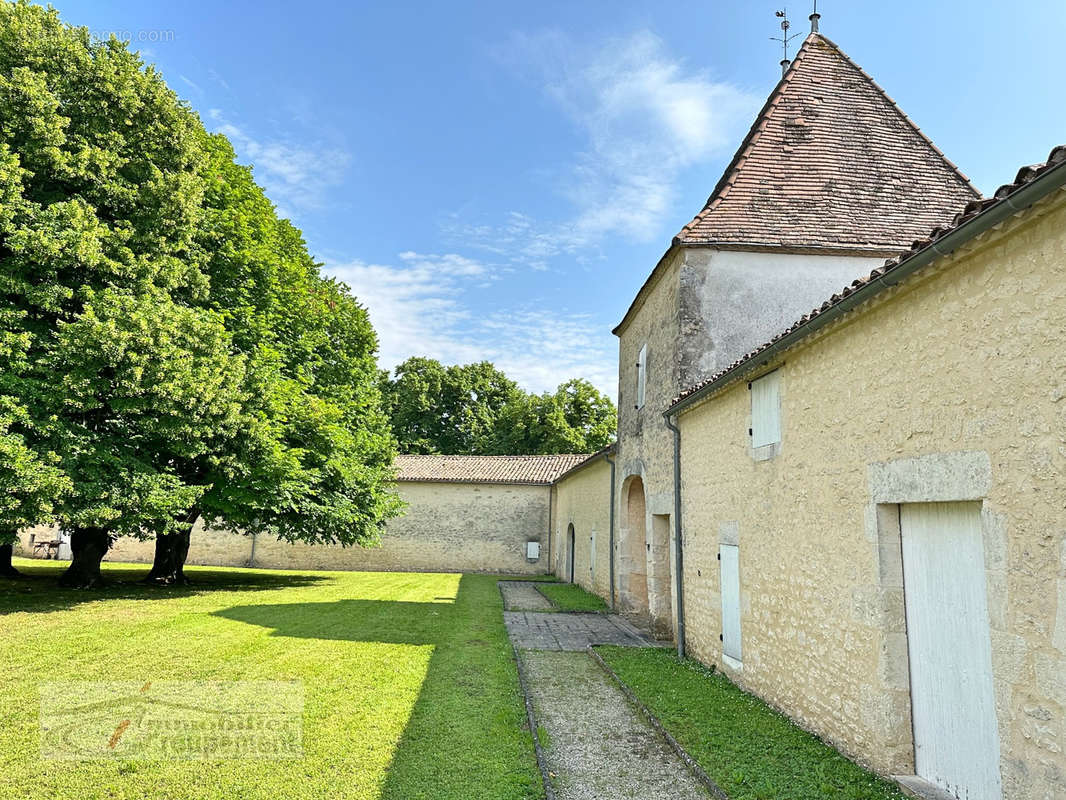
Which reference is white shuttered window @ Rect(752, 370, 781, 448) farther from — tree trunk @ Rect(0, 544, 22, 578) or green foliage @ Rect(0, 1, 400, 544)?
tree trunk @ Rect(0, 544, 22, 578)

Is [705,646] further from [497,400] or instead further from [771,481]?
[497,400]

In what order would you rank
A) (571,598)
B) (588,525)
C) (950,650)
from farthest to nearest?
(588,525)
(571,598)
(950,650)

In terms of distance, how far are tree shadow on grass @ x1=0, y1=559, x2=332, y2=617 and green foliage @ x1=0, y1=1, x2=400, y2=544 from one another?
6.19ft

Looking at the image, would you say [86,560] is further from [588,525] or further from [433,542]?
[433,542]

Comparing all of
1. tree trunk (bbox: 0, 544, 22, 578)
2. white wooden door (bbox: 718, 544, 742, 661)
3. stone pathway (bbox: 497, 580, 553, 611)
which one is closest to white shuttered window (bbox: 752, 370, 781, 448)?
white wooden door (bbox: 718, 544, 742, 661)

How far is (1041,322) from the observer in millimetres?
3400

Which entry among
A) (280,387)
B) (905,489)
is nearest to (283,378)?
(280,387)

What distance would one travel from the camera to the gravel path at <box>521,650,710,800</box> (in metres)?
4.64

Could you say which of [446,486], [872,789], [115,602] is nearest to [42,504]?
[115,602]

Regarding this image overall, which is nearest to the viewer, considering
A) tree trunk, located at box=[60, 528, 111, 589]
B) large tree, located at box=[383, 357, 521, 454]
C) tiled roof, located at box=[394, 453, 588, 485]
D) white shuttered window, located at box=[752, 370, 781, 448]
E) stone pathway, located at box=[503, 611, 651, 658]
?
white shuttered window, located at box=[752, 370, 781, 448]

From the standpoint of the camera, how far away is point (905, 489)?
446cm

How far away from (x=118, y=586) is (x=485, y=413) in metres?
29.0

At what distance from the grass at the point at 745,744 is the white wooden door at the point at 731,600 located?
42cm

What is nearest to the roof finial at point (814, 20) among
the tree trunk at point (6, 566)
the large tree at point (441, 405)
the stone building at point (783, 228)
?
the stone building at point (783, 228)
